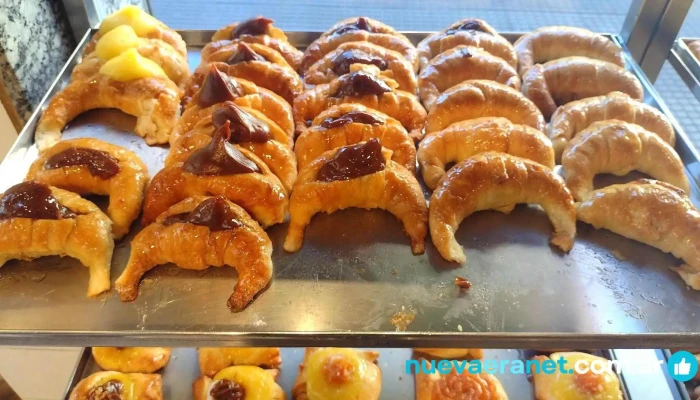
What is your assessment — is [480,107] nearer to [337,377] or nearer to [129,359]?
[337,377]

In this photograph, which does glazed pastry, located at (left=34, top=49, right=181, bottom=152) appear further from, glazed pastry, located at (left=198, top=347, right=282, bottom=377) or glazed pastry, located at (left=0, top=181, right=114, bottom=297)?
glazed pastry, located at (left=198, top=347, right=282, bottom=377)

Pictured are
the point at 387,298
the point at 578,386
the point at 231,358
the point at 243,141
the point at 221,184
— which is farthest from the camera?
the point at 231,358

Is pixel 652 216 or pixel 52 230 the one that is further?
pixel 652 216

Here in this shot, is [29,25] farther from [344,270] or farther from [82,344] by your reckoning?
[344,270]

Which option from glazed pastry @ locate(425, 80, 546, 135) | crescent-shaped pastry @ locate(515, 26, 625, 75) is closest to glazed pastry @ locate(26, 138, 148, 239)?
glazed pastry @ locate(425, 80, 546, 135)

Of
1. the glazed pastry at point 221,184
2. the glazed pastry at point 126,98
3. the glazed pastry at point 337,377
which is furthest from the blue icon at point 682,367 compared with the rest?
the glazed pastry at point 126,98

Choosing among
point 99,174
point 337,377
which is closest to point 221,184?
point 99,174
